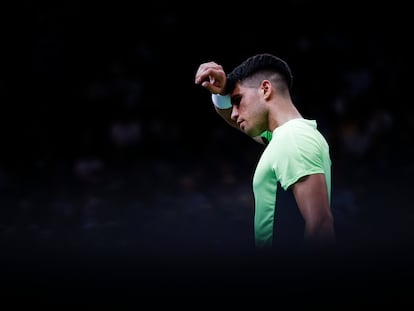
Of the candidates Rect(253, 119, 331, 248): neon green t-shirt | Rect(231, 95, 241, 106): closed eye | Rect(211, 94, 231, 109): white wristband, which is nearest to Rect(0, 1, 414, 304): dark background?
Rect(211, 94, 231, 109): white wristband

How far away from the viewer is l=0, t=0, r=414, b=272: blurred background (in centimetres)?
320

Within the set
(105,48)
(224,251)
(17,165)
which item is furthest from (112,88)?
(224,251)

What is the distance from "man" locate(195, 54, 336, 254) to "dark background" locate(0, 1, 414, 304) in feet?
5.22

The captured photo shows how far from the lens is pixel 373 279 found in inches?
22.1

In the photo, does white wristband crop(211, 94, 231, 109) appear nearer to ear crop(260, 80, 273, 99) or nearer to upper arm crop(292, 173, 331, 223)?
ear crop(260, 80, 273, 99)

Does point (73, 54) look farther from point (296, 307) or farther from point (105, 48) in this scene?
point (296, 307)

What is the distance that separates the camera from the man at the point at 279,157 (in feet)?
3.57

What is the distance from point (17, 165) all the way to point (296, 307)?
10.1ft

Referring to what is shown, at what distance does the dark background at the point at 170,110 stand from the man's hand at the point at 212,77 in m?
1.59

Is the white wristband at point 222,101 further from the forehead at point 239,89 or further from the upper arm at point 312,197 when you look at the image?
the upper arm at point 312,197

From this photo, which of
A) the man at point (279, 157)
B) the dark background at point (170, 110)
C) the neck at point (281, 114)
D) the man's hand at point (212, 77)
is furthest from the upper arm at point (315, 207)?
the dark background at point (170, 110)

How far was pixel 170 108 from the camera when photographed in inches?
145

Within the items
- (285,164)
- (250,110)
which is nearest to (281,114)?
(250,110)

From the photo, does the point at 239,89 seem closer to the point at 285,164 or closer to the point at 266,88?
the point at 266,88
